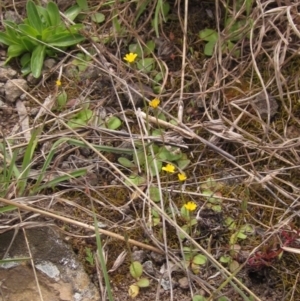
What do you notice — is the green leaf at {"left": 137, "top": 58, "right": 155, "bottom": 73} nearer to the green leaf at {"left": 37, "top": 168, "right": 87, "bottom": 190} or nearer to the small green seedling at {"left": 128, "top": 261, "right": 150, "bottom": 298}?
the green leaf at {"left": 37, "top": 168, "right": 87, "bottom": 190}

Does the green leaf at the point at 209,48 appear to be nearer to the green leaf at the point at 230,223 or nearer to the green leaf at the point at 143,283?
the green leaf at the point at 230,223

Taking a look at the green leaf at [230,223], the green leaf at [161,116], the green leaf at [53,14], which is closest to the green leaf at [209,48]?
the green leaf at [161,116]

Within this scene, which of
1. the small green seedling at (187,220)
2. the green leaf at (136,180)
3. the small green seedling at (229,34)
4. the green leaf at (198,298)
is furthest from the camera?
the small green seedling at (229,34)

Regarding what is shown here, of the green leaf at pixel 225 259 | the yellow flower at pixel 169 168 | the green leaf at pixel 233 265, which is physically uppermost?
the yellow flower at pixel 169 168

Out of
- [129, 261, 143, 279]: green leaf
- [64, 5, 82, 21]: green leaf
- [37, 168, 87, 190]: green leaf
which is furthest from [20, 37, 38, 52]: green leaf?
[129, 261, 143, 279]: green leaf

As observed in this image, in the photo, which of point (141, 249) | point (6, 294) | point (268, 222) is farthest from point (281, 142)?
point (6, 294)

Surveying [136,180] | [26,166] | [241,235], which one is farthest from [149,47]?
[241,235]

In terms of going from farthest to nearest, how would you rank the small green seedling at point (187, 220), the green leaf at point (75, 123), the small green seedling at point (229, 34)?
the small green seedling at point (229, 34) → the green leaf at point (75, 123) → the small green seedling at point (187, 220)

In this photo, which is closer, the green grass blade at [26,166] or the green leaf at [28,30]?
the green grass blade at [26,166]

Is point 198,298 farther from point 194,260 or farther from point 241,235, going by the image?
point 241,235
